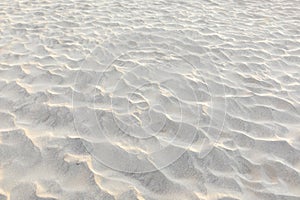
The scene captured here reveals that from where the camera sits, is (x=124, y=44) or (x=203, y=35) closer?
(x=124, y=44)

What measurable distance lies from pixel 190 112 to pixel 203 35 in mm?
2113

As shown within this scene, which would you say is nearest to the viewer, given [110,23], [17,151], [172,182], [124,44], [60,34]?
[172,182]

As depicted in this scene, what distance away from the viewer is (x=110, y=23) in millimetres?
5438

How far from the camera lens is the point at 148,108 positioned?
3.37 meters

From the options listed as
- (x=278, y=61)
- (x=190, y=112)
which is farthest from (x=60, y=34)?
(x=278, y=61)

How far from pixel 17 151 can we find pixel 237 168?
1801mm

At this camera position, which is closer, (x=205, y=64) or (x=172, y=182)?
(x=172, y=182)

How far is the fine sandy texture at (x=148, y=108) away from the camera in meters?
2.55

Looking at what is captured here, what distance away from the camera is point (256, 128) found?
317 centimetres

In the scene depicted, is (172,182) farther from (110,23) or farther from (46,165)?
(110,23)

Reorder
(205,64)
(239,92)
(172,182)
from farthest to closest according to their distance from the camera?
(205,64) < (239,92) < (172,182)

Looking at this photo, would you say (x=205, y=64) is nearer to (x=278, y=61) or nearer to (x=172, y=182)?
(x=278, y=61)

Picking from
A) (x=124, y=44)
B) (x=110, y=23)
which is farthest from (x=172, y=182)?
(x=110, y=23)

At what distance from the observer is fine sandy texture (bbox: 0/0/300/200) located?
255cm
